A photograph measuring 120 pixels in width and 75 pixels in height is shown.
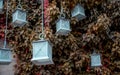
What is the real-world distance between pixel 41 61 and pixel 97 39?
2.17m

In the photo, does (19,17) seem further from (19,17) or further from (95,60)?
(95,60)

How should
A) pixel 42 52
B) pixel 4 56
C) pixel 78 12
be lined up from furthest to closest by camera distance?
pixel 78 12 → pixel 4 56 → pixel 42 52

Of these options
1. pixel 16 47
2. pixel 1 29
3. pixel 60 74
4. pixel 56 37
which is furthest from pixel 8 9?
pixel 60 74

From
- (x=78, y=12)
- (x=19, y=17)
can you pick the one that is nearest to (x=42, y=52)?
(x=19, y=17)

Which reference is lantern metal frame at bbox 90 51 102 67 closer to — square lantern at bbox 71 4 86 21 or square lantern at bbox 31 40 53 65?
square lantern at bbox 71 4 86 21

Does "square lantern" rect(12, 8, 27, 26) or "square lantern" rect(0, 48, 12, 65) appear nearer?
"square lantern" rect(0, 48, 12, 65)

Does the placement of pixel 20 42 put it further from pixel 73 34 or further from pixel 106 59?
pixel 106 59

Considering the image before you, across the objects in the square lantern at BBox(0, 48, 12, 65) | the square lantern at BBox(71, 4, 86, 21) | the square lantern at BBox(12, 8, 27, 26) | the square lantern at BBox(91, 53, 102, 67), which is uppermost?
the square lantern at BBox(71, 4, 86, 21)

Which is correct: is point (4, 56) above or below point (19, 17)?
below

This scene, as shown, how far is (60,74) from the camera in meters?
5.61

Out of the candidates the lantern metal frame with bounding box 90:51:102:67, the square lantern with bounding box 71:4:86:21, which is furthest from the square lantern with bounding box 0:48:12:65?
the lantern metal frame with bounding box 90:51:102:67

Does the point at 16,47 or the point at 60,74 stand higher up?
the point at 16,47

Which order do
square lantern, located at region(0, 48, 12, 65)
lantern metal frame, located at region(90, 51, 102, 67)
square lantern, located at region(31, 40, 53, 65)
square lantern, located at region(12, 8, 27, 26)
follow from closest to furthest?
square lantern, located at region(31, 40, 53, 65)
square lantern, located at region(0, 48, 12, 65)
square lantern, located at region(12, 8, 27, 26)
lantern metal frame, located at region(90, 51, 102, 67)

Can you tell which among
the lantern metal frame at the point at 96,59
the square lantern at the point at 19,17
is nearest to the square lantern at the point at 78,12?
the lantern metal frame at the point at 96,59
